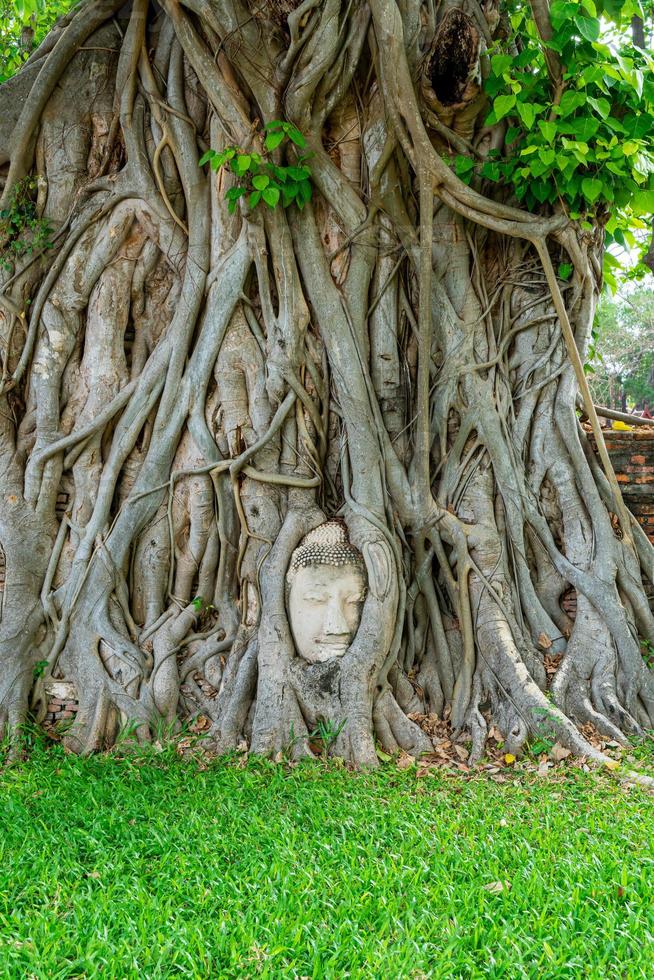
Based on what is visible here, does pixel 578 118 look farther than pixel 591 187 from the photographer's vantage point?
No

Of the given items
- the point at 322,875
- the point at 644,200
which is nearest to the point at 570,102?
the point at 644,200

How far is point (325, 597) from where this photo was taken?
3.97 metres

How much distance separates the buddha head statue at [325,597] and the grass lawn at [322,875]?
0.63 metres

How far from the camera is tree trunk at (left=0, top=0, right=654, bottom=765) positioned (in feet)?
13.4

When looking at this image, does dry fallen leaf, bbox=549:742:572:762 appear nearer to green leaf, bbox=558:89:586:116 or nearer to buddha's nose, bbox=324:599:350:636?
buddha's nose, bbox=324:599:350:636

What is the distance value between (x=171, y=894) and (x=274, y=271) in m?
3.29

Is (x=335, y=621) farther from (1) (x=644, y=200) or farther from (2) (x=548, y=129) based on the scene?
(1) (x=644, y=200)

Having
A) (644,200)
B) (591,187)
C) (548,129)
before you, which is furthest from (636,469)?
(548,129)

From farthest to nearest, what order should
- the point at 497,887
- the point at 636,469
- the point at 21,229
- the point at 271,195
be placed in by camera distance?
1. the point at 636,469
2. the point at 21,229
3. the point at 271,195
4. the point at 497,887

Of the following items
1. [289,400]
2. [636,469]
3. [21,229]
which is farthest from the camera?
[636,469]

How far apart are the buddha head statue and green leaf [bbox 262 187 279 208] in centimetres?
178

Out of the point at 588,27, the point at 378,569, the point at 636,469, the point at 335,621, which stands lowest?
the point at 335,621

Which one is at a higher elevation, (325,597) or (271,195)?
(271,195)

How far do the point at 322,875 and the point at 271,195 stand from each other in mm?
3186
